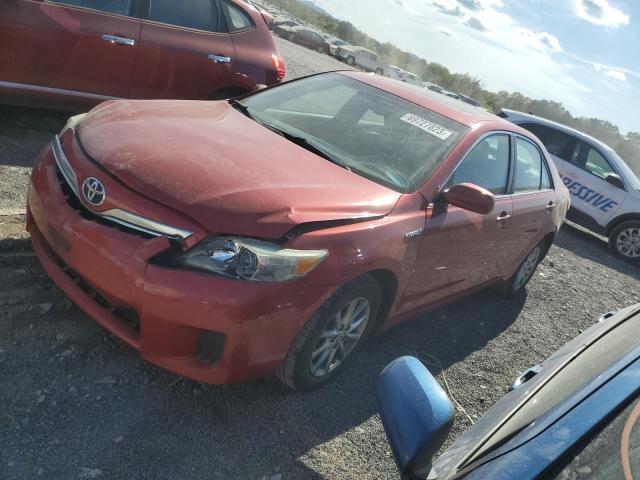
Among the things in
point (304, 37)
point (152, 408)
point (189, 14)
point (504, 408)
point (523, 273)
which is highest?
point (189, 14)

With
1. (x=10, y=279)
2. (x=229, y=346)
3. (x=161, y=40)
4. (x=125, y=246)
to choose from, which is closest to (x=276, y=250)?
(x=229, y=346)

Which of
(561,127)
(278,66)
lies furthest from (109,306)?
(561,127)

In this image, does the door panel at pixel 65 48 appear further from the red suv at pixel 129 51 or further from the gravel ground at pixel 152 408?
the gravel ground at pixel 152 408

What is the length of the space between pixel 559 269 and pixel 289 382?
5.53 meters

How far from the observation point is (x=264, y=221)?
2.48 metres

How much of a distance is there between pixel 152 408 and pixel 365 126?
2.15m

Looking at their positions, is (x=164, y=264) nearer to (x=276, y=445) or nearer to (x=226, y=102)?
(x=276, y=445)

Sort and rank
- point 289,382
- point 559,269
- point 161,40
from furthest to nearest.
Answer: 1. point 559,269
2. point 161,40
3. point 289,382

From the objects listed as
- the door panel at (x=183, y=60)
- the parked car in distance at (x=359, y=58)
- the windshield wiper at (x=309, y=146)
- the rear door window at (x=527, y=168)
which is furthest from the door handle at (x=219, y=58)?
the parked car in distance at (x=359, y=58)

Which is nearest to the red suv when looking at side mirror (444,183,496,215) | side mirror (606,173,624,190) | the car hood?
the car hood

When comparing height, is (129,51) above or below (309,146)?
below

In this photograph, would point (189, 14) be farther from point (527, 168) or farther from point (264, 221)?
point (264, 221)

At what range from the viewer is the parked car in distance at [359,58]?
1617 inches

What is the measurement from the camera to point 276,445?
267 cm
